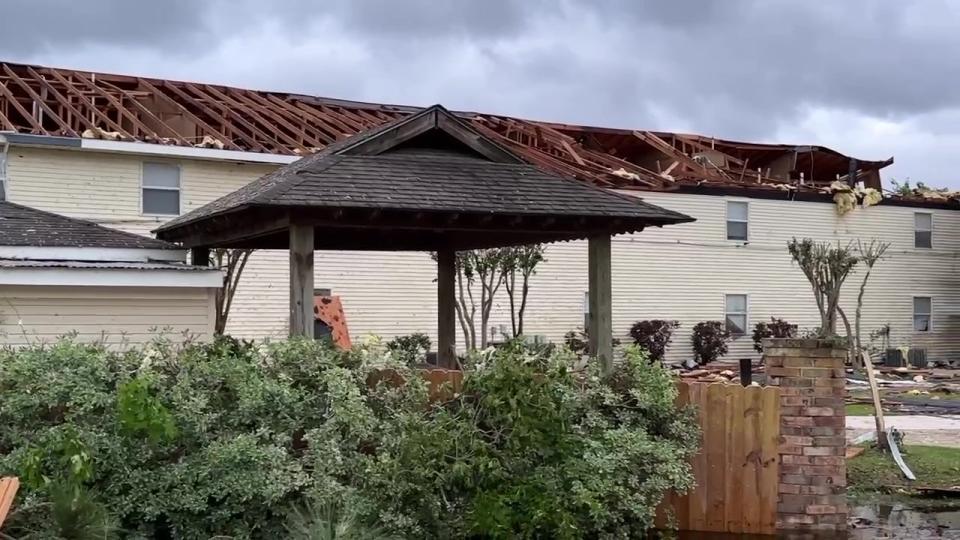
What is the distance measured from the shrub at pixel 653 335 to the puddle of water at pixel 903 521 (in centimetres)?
1707

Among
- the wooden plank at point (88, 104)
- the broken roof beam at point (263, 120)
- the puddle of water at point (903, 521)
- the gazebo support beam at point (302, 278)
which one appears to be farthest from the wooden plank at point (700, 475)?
the wooden plank at point (88, 104)

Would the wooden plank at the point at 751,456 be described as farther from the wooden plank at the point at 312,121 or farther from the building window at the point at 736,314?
the building window at the point at 736,314

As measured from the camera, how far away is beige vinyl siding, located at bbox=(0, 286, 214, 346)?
38.8 ft

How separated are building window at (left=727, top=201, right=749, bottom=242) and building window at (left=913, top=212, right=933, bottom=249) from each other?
7284 millimetres

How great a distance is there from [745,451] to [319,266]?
15.7 metres

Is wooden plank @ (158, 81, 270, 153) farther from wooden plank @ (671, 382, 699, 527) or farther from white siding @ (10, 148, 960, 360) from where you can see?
wooden plank @ (671, 382, 699, 527)

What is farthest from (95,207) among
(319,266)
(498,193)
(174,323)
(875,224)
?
(875,224)

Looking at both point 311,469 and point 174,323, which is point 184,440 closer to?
point 311,469

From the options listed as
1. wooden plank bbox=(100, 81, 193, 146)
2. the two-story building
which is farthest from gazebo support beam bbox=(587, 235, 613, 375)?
wooden plank bbox=(100, 81, 193, 146)

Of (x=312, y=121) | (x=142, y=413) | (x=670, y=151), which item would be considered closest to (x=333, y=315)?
(x=312, y=121)

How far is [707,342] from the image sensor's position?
28562 mm

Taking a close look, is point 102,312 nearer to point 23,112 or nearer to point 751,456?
point 751,456

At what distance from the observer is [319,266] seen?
23.4 metres

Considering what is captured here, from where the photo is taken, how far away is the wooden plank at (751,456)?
357 inches
